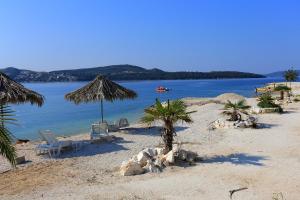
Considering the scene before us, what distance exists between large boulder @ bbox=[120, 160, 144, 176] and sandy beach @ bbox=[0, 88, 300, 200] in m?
0.18

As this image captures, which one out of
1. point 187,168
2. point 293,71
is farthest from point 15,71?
point 187,168

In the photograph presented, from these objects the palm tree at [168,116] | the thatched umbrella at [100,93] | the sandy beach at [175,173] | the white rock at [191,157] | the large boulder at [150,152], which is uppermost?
the thatched umbrella at [100,93]

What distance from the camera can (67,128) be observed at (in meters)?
25.2

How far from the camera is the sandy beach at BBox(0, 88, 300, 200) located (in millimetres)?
7949

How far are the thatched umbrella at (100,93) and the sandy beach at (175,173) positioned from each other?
2158 millimetres

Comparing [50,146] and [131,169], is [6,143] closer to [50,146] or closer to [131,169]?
[131,169]

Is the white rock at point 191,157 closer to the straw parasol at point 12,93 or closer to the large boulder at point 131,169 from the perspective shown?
the large boulder at point 131,169

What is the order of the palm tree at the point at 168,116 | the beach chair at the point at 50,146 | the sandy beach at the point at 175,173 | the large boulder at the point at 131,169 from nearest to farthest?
the sandy beach at the point at 175,173 < the large boulder at the point at 131,169 < the palm tree at the point at 168,116 < the beach chair at the point at 50,146

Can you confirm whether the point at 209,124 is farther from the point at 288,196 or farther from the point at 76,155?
the point at 288,196

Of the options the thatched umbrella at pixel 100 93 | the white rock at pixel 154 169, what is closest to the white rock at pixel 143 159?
the white rock at pixel 154 169

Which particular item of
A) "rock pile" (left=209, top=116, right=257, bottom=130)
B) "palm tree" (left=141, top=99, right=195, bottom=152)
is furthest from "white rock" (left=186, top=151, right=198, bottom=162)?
"rock pile" (left=209, top=116, right=257, bottom=130)

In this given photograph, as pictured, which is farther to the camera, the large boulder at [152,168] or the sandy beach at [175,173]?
the large boulder at [152,168]

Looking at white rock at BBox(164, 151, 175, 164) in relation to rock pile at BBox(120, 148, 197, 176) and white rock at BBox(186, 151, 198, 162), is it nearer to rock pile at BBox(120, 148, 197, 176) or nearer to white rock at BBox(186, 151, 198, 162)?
rock pile at BBox(120, 148, 197, 176)

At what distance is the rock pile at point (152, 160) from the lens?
9375 mm
